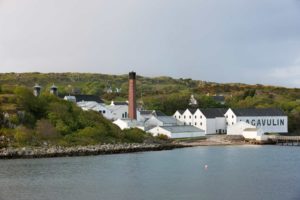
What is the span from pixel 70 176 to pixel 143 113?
49.5 metres

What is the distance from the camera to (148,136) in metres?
73.5

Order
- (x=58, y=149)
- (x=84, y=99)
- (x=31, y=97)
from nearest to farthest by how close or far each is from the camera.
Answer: (x=58, y=149) < (x=31, y=97) < (x=84, y=99)

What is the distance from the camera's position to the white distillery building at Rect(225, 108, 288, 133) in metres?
87.2

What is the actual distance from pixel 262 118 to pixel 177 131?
55.1 feet

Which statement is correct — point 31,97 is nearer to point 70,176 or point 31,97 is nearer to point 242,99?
point 70,176

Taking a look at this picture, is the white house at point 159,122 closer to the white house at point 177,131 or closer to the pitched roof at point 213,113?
the white house at point 177,131

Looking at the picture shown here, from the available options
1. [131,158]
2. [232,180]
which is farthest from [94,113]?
[232,180]

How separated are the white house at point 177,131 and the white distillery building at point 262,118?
7.70 metres

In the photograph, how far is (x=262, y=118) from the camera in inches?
3474

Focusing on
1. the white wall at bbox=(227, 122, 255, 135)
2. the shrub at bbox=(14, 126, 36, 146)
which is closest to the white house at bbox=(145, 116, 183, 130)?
the white wall at bbox=(227, 122, 255, 135)

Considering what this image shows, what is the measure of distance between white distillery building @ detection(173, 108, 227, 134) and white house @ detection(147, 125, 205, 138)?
393cm

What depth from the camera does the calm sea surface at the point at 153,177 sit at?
32.6 meters

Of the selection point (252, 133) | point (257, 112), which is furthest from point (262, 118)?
point (252, 133)

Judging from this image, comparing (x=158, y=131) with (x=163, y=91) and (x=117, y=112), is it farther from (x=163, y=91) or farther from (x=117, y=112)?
(x=163, y=91)
